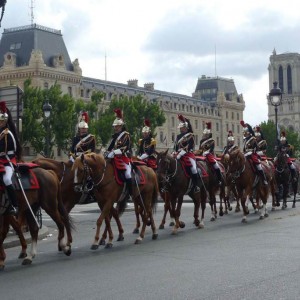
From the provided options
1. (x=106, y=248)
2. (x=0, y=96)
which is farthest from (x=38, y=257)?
(x=0, y=96)

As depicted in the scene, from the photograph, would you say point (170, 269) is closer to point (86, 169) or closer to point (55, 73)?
point (86, 169)

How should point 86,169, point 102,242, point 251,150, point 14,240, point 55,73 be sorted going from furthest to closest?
point 55,73, point 251,150, point 14,240, point 102,242, point 86,169

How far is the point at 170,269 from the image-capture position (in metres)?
11.8

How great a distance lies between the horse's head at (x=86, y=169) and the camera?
15.0m

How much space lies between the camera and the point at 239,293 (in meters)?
9.56

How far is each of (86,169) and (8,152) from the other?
229 cm

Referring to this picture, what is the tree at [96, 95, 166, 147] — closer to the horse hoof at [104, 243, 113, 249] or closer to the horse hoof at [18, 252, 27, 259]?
the horse hoof at [104, 243, 113, 249]

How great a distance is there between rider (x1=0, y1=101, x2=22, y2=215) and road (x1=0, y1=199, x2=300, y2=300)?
50.8 inches

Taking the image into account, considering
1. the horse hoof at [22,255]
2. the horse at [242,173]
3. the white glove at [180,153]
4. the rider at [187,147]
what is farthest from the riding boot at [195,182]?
the horse hoof at [22,255]

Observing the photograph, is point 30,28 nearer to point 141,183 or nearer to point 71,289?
point 141,183

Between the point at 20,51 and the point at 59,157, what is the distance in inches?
675

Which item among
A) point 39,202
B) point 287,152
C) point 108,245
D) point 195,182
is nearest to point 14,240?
point 108,245

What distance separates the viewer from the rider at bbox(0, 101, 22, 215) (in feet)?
42.8

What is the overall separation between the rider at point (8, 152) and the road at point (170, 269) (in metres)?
1.29
